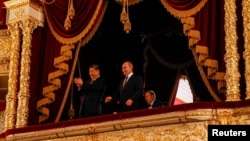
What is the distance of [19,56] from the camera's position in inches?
304

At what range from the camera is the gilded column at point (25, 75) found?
7.31 m

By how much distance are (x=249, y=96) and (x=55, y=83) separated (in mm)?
2663

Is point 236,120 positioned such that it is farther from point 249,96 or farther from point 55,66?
point 55,66

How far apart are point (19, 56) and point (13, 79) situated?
13.6 inches

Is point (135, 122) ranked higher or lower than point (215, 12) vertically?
lower

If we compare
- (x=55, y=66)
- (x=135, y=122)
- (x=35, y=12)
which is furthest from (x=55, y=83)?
(x=135, y=122)

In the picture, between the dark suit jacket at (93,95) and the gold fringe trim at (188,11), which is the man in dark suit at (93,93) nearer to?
the dark suit jacket at (93,95)

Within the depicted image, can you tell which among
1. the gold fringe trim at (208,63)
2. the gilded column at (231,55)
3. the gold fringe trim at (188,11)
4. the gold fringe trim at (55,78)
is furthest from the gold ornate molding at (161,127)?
the gold fringe trim at (188,11)

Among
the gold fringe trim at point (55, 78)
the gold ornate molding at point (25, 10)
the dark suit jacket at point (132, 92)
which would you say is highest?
the gold ornate molding at point (25, 10)

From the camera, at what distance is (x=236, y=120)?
5.57 meters

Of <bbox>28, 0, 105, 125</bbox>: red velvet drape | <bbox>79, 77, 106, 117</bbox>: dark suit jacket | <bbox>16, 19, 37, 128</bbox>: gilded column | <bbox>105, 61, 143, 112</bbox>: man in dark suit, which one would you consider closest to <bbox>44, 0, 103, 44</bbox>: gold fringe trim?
<bbox>28, 0, 105, 125</bbox>: red velvet drape

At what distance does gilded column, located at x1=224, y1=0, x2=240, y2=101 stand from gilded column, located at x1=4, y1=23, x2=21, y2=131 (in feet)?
9.66

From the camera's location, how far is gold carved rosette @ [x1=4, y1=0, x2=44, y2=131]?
738cm

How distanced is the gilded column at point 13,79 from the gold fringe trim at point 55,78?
37 cm
